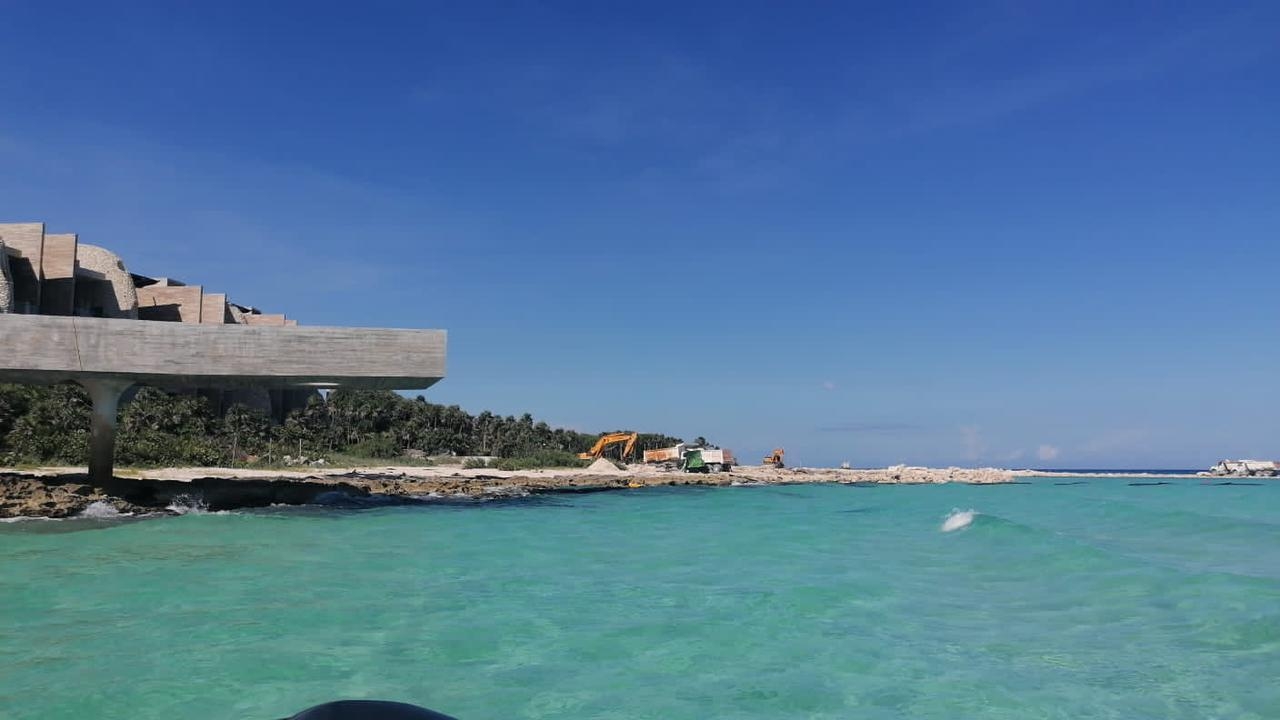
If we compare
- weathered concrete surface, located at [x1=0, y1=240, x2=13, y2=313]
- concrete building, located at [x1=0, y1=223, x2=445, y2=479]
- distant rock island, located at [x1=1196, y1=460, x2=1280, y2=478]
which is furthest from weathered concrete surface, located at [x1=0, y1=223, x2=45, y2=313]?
distant rock island, located at [x1=1196, y1=460, x2=1280, y2=478]

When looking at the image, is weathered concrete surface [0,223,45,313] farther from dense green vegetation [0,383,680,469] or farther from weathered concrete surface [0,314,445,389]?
weathered concrete surface [0,314,445,389]

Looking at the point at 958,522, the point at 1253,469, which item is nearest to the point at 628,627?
the point at 958,522

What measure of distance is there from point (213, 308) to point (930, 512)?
3789cm

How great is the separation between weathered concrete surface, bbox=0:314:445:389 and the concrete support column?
28.7 inches

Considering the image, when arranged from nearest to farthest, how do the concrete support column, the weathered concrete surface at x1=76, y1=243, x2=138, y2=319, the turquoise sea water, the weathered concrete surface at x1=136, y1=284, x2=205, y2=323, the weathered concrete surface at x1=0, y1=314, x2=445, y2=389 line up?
1. the turquoise sea water
2. the weathered concrete surface at x1=0, y1=314, x2=445, y2=389
3. the concrete support column
4. the weathered concrete surface at x1=76, y1=243, x2=138, y2=319
5. the weathered concrete surface at x1=136, y1=284, x2=205, y2=323

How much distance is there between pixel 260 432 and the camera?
148 ft

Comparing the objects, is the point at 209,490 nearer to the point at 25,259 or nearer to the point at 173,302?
the point at 25,259

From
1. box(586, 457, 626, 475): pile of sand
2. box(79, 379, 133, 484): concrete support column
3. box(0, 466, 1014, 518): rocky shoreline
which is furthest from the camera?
A: box(586, 457, 626, 475): pile of sand

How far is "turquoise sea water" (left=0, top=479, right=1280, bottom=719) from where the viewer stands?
5887 millimetres

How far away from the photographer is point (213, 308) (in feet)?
150

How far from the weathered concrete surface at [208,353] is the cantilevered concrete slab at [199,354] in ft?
0.08

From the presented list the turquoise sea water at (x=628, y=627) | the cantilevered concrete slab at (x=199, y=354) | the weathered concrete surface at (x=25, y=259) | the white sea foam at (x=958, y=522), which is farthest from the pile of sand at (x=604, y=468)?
the turquoise sea water at (x=628, y=627)

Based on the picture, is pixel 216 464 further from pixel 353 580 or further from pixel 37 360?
pixel 353 580

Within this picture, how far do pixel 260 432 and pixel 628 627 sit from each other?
4225 centimetres
